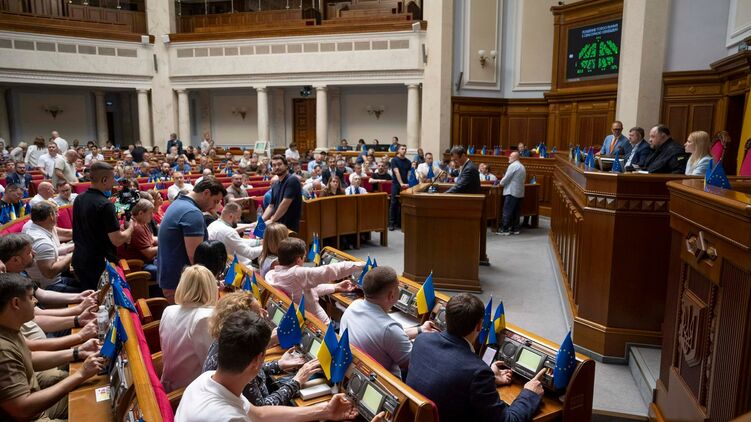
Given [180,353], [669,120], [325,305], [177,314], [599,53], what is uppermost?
[599,53]

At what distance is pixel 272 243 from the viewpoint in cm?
410

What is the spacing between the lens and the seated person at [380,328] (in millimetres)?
2727

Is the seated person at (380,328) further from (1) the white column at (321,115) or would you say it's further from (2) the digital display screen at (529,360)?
(1) the white column at (321,115)

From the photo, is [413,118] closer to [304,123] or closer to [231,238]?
[304,123]

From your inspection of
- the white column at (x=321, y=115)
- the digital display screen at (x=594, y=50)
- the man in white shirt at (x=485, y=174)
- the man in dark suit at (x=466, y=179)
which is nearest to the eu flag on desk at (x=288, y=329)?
the man in dark suit at (x=466, y=179)

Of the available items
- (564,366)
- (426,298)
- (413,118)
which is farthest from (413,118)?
(564,366)

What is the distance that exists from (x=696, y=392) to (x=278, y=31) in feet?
56.4

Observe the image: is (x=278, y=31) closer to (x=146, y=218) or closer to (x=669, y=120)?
(x=669, y=120)

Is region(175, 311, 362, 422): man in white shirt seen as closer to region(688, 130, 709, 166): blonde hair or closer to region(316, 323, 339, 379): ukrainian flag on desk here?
region(316, 323, 339, 379): ukrainian flag on desk

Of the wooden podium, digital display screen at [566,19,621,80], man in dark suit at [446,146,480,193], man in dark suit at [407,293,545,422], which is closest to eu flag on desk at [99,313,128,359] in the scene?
man in dark suit at [407,293,545,422]

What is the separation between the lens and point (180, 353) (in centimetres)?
261

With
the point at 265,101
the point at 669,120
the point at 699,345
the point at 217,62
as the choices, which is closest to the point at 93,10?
the point at 217,62

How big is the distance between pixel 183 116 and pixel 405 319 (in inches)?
700

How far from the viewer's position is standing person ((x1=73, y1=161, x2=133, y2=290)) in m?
3.95
